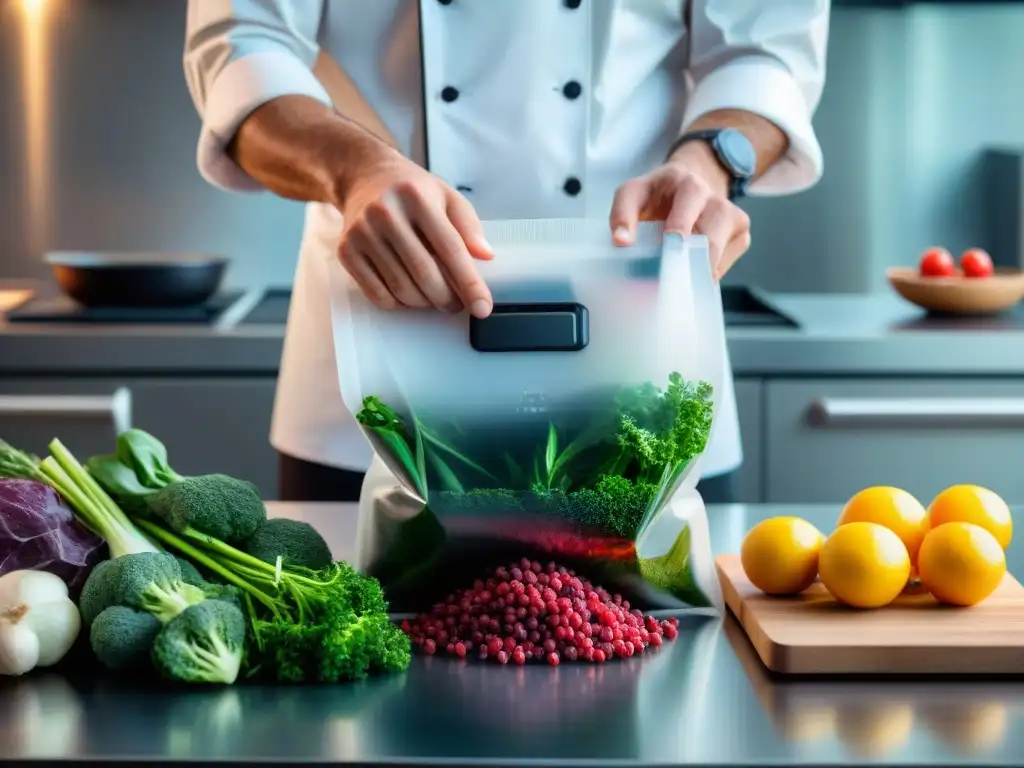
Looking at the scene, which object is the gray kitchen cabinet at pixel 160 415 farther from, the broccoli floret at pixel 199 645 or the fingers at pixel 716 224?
the broccoli floret at pixel 199 645

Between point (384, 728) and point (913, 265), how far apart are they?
2103 mm

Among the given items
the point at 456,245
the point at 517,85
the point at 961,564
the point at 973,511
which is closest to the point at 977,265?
the point at 517,85

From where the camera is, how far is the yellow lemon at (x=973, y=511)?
41.8 inches

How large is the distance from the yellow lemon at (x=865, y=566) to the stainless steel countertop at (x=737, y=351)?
120cm

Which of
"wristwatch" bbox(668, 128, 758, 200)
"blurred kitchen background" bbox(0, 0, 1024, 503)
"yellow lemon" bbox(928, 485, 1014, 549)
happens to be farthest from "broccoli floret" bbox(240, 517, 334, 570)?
"blurred kitchen background" bbox(0, 0, 1024, 503)

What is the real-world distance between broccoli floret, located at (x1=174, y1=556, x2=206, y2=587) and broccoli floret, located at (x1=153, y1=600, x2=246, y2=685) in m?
0.05

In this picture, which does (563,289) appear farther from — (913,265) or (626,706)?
(913,265)

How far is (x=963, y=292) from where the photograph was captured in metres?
2.30

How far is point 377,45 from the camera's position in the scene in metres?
1.52

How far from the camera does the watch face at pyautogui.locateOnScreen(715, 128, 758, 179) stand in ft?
4.42

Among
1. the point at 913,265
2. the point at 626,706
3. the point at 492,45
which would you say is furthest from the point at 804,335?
the point at 626,706

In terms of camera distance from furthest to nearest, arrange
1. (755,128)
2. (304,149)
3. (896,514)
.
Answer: (755,128) < (304,149) < (896,514)

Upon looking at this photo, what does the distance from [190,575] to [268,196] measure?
1.81m

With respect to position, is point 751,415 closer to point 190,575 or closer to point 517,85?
point 517,85
